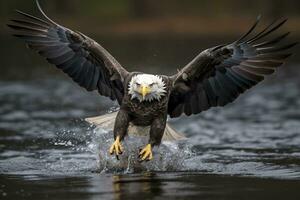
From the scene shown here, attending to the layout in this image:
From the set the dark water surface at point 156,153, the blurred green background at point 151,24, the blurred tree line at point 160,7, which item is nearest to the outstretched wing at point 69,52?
the dark water surface at point 156,153

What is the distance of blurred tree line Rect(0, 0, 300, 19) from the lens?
32938 mm

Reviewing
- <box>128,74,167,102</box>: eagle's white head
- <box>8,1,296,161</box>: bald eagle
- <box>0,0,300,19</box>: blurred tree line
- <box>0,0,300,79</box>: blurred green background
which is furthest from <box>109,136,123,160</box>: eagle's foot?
<box>0,0,300,19</box>: blurred tree line

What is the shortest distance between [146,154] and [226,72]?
1335mm

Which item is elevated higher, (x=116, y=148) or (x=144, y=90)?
(x=144, y=90)

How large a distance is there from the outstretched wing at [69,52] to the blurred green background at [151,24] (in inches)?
453

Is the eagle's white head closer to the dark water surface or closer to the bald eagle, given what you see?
the bald eagle

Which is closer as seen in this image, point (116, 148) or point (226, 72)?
point (116, 148)

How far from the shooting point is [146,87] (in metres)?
10.1

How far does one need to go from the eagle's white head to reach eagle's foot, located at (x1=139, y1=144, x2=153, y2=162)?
0.51m

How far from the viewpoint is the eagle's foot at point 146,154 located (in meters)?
10.4

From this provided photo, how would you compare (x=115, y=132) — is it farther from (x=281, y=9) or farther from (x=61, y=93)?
(x=281, y=9)

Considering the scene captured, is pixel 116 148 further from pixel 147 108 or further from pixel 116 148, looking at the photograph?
pixel 147 108

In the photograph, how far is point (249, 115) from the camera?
52.3 ft

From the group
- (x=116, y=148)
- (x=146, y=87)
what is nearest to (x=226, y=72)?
(x=146, y=87)
